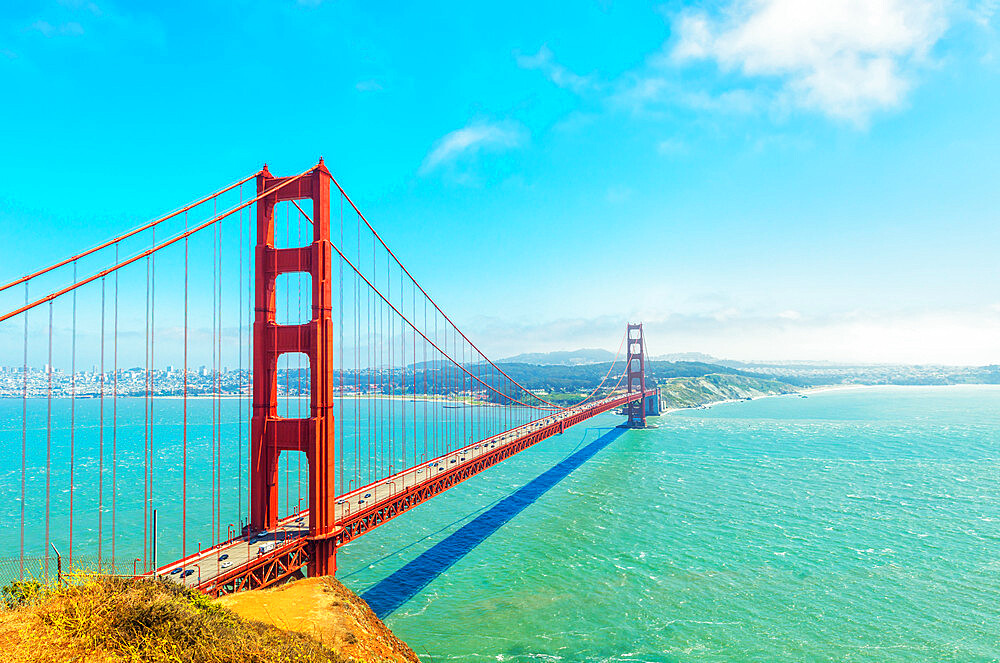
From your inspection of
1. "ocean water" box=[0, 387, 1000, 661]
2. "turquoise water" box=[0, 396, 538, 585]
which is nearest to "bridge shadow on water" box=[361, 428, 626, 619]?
"ocean water" box=[0, 387, 1000, 661]

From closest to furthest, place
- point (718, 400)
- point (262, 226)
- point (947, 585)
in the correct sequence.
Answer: point (262, 226) → point (947, 585) → point (718, 400)

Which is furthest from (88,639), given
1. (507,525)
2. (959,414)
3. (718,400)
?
(718,400)

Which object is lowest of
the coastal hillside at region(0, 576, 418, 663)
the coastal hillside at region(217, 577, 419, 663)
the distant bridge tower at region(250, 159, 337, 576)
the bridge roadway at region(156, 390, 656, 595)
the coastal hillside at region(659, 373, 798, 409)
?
the coastal hillside at region(659, 373, 798, 409)

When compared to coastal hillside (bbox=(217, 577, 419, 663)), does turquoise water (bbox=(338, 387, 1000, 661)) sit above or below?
below

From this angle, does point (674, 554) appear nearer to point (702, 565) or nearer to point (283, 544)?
point (702, 565)

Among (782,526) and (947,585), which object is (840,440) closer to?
(782,526)

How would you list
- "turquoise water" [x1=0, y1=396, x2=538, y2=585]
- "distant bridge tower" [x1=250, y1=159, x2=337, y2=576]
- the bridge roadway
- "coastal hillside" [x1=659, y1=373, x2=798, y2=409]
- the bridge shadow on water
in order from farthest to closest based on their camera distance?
"coastal hillside" [x1=659, y1=373, x2=798, y2=409]
"turquoise water" [x1=0, y1=396, x2=538, y2=585]
the bridge shadow on water
"distant bridge tower" [x1=250, y1=159, x2=337, y2=576]
the bridge roadway

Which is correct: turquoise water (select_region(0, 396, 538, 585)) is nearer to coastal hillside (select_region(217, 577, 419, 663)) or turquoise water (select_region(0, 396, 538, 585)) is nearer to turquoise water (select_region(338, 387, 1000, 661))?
coastal hillside (select_region(217, 577, 419, 663))
